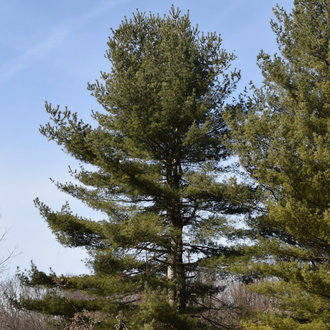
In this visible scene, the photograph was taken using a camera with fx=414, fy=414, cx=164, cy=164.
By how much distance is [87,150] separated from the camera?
38.7 ft

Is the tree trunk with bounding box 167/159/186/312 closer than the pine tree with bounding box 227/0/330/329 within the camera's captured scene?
No

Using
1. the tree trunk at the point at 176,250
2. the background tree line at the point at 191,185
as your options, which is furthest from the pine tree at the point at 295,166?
the tree trunk at the point at 176,250

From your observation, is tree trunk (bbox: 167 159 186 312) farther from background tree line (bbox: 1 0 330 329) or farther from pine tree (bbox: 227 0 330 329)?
pine tree (bbox: 227 0 330 329)

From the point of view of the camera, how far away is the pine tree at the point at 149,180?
1082 cm

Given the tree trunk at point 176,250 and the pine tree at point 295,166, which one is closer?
the pine tree at point 295,166

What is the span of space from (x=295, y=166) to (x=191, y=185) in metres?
3.18

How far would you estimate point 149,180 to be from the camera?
11.2 m

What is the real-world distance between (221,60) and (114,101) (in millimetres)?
3741

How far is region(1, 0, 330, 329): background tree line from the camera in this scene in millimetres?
9109

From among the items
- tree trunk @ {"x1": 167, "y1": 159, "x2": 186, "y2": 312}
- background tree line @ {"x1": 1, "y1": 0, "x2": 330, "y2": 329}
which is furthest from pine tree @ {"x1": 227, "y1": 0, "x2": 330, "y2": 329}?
tree trunk @ {"x1": 167, "y1": 159, "x2": 186, "y2": 312}

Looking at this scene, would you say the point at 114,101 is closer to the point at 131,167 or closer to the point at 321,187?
the point at 131,167

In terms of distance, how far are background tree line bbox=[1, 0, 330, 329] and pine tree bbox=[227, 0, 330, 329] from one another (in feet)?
0.12

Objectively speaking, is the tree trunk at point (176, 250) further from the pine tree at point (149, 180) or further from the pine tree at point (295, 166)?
the pine tree at point (295, 166)

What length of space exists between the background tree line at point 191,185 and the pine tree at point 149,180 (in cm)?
4
